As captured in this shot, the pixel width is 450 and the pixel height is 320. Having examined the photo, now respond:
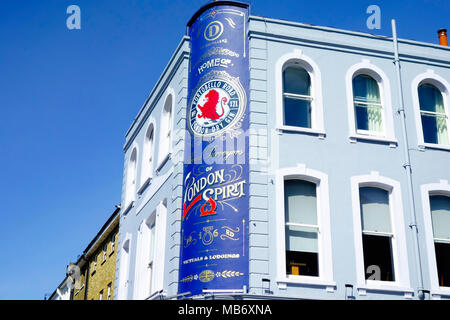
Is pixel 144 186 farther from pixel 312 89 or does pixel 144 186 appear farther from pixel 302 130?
pixel 312 89

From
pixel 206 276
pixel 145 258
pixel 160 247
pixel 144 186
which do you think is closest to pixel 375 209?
pixel 206 276

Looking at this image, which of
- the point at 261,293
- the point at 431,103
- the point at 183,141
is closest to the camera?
the point at 261,293

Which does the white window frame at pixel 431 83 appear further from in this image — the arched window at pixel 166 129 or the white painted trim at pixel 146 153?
the white painted trim at pixel 146 153

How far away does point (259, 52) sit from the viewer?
17219 mm

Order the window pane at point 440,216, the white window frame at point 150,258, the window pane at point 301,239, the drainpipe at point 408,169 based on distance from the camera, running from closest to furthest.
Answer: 1. the window pane at point 301,239
2. the drainpipe at point 408,169
3. the window pane at point 440,216
4. the white window frame at point 150,258

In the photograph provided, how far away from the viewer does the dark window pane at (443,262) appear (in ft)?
53.2

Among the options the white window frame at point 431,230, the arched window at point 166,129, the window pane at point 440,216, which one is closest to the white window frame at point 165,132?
the arched window at point 166,129

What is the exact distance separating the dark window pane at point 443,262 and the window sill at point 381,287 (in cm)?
136

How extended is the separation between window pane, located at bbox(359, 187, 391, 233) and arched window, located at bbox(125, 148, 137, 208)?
851 cm

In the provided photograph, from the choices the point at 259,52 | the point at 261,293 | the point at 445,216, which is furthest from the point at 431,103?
the point at 261,293

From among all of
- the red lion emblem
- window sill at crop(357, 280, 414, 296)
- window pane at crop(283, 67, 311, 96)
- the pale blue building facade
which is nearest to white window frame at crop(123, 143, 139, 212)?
the pale blue building facade

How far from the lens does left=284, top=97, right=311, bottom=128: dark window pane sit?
17016 mm
